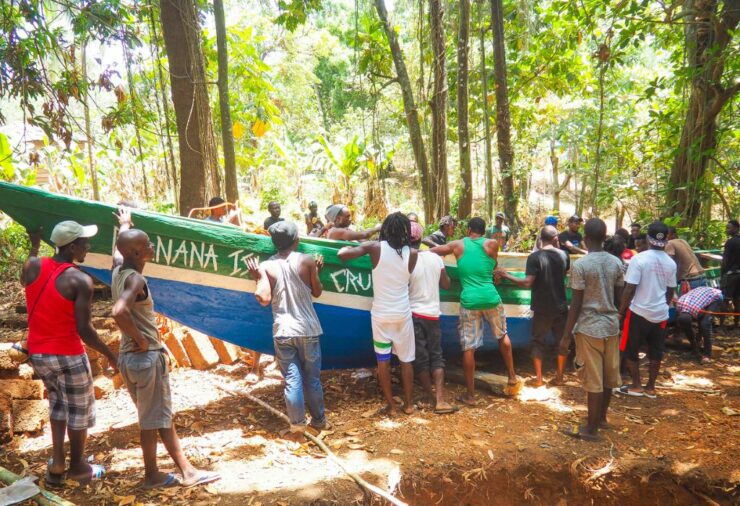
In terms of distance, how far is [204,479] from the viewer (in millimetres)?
3336

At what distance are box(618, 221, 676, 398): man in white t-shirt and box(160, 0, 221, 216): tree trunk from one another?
464 cm

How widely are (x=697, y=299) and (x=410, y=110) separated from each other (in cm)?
562

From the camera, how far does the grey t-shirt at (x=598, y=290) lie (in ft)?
13.0

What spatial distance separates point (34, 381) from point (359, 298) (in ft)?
9.23

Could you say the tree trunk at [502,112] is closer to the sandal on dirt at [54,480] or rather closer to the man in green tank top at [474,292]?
the man in green tank top at [474,292]

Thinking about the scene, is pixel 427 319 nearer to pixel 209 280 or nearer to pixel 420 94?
pixel 209 280

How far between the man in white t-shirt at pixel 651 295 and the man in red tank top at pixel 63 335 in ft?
14.4

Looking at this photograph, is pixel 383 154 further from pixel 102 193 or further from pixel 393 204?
pixel 102 193

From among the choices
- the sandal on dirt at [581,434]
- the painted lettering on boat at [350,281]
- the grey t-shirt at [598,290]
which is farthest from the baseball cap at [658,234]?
the painted lettering on boat at [350,281]

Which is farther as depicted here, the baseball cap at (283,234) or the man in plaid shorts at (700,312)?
the man in plaid shorts at (700,312)

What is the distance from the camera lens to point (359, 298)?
4.70 metres

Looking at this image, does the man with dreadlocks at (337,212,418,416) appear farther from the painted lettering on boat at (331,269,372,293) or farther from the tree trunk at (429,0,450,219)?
the tree trunk at (429,0,450,219)

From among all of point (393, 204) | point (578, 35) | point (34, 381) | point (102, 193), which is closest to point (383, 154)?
point (393, 204)

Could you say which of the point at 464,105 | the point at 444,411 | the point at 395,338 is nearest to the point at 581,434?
the point at 444,411
